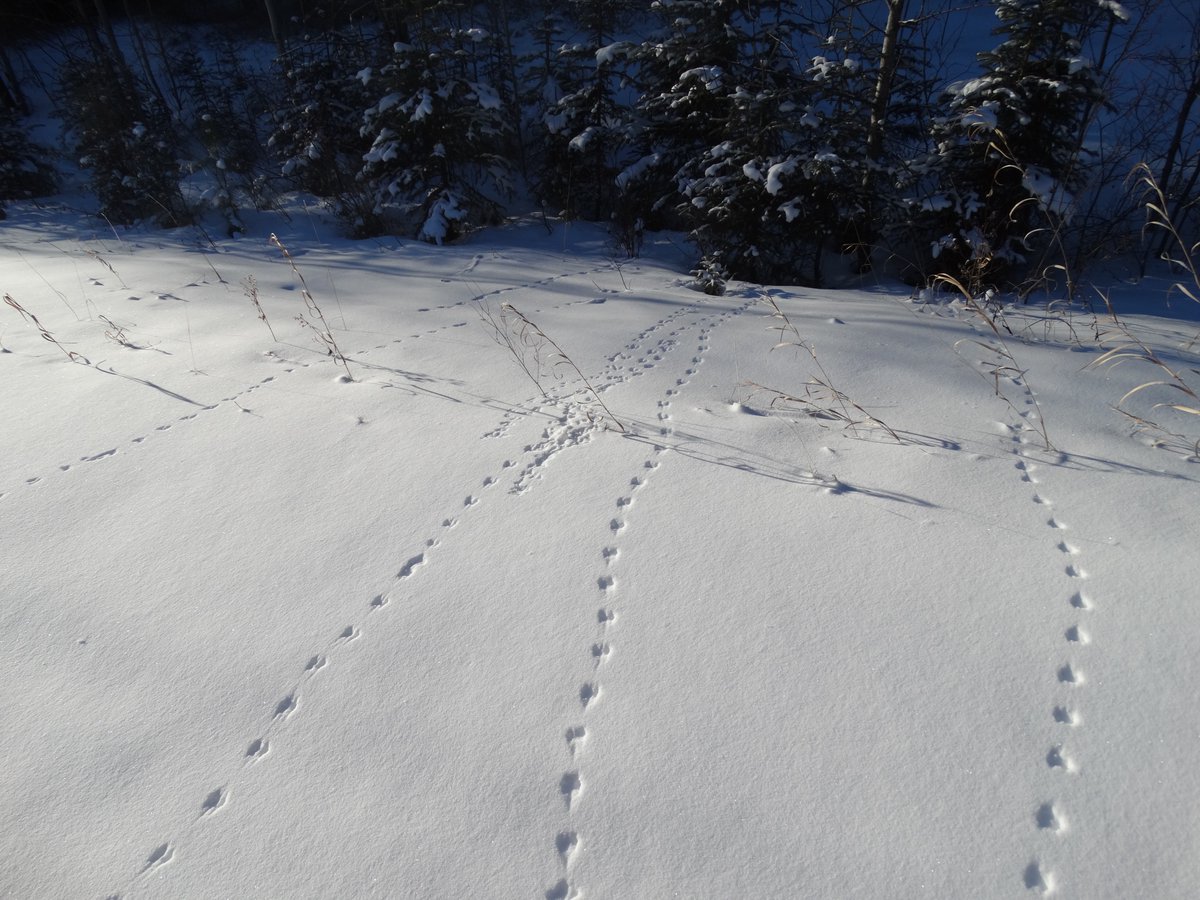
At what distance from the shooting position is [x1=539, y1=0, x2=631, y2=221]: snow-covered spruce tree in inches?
440

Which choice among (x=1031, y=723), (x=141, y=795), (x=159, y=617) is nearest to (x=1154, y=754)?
(x=1031, y=723)

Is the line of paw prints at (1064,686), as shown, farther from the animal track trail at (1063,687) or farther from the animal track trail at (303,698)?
the animal track trail at (303,698)

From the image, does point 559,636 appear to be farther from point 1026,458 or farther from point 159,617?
point 1026,458

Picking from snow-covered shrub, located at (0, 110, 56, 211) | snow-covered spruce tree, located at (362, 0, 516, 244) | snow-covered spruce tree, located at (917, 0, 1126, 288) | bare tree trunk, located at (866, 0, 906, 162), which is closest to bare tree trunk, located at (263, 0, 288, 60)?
snow-covered spruce tree, located at (362, 0, 516, 244)

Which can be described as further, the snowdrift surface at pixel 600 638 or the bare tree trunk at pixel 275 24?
the bare tree trunk at pixel 275 24

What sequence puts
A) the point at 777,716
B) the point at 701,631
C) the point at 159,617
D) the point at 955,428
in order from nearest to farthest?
the point at 777,716 → the point at 701,631 → the point at 159,617 → the point at 955,428

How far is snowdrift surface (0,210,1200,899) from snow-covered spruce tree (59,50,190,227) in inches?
426

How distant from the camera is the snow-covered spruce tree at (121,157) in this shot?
11.9 meters

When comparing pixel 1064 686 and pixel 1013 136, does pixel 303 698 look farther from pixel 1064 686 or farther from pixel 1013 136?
pixel 1013 136

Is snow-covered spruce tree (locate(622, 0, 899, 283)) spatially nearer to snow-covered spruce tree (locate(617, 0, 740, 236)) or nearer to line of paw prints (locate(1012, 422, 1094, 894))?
snow-covered spruce tree (locate(617, 0, 740, 236))

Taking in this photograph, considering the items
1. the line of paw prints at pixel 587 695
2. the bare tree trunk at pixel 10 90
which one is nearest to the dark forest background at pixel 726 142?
the line of paw prints at pixel 587 695

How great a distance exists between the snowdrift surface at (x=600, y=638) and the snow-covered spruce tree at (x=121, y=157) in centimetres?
1083

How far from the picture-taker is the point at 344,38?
13.3 m

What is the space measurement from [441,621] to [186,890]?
891mm
